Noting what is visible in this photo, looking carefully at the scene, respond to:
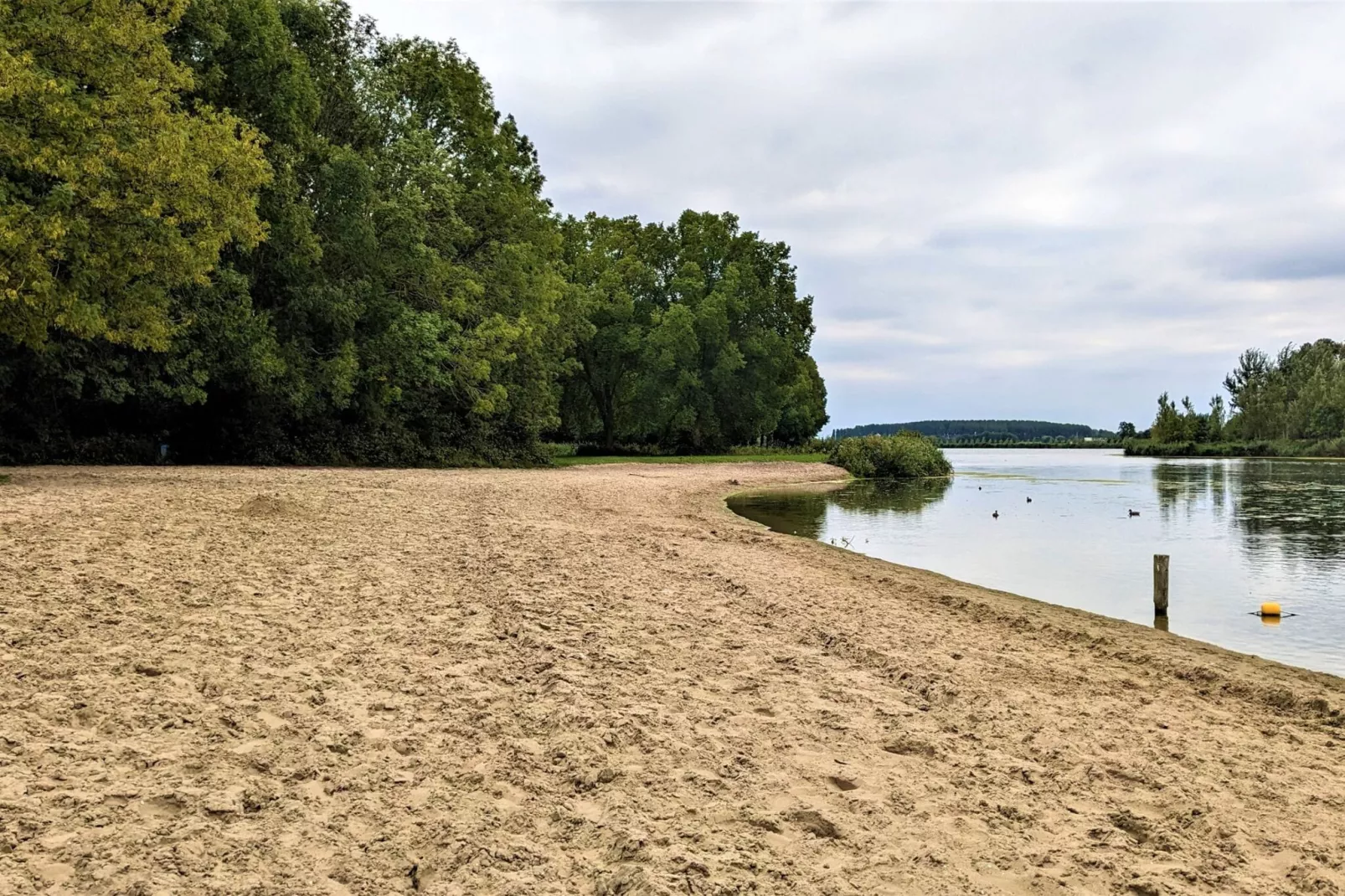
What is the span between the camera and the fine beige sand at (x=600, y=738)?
3.78 m

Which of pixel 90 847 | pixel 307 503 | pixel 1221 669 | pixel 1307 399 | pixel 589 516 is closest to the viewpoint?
pixel 90 847

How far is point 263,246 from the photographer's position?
88.3 feet

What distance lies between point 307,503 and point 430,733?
1099 centimetres

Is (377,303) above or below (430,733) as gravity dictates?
above

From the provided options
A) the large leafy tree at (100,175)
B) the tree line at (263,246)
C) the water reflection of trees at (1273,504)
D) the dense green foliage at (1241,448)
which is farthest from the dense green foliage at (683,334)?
the dense green foliage at (1241,448)

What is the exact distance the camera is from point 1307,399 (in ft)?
280

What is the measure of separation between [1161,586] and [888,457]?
3753 centimetres

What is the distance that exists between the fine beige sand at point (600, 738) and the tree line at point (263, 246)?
28.0ft

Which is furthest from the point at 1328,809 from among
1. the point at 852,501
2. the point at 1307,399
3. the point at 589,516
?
the point at 1307,399

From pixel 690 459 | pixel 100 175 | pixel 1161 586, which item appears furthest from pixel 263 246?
pixel 690 459

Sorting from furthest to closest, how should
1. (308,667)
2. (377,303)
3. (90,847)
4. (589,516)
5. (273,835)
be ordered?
(377,303)
(589,516)
(308,667)
(273,835)
(90,847)

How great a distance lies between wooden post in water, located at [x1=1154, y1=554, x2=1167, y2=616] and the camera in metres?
11.8

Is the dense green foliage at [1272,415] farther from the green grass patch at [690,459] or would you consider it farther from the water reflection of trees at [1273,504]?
the green grass patch at [690,459]

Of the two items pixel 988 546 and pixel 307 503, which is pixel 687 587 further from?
pixel 988 546
